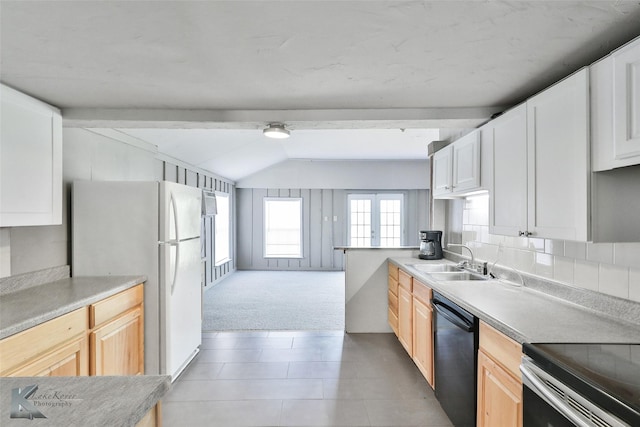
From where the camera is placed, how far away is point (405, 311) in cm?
310

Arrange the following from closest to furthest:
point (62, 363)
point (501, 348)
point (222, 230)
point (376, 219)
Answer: point (501, 348), point (62, 363), point (222, 230), point (376, 219)

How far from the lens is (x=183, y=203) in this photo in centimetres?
289

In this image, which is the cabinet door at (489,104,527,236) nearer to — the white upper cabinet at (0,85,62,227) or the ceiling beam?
the ceiling beam

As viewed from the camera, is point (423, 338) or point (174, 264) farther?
point (174, 264)

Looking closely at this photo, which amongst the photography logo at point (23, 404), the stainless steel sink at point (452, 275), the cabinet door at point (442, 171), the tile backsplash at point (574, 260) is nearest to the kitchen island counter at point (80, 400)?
the photography logo at point (23, 404)

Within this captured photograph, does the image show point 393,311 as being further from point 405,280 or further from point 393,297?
point 405,280

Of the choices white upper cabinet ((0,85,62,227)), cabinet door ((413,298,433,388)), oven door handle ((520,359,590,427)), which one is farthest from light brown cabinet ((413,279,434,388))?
white upper cabinet ((0,85,62,227))

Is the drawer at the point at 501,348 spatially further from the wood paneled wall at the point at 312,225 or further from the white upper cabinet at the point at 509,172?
the wood paneled wall at the point at 312,225

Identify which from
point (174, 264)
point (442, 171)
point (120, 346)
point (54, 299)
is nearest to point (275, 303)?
point (174, 264)

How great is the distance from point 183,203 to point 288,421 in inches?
75.7

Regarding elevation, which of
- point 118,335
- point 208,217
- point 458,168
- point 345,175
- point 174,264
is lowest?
point 118,335

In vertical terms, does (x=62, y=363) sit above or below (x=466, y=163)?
below

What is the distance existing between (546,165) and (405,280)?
5.74ft

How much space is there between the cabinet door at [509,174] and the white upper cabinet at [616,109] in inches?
17.8
